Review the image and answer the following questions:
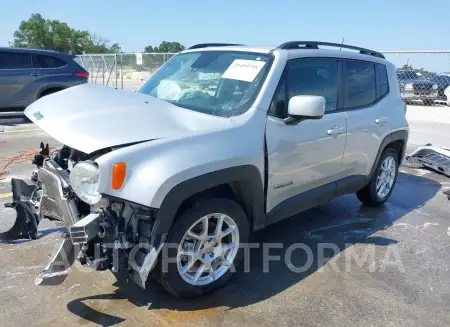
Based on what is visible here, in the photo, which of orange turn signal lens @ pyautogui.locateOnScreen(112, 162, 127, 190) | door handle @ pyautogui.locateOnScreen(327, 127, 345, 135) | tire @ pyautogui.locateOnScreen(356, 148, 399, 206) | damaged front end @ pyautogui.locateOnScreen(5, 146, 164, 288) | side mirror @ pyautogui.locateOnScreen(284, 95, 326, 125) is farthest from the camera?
tire @ pyautogui.locateOnScreen(356, 148, 399, 206)

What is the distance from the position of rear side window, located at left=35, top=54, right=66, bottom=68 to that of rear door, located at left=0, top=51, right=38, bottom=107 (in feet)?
0.72

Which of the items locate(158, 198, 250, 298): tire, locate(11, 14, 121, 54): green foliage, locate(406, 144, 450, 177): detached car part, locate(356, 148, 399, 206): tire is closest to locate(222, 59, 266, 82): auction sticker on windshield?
locate(158, 198, 250, 298): tire

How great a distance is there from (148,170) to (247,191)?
919mm

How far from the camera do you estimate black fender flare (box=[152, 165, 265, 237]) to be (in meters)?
2.68

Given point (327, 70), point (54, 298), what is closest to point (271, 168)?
point (327, 70)

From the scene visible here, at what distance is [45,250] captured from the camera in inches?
153

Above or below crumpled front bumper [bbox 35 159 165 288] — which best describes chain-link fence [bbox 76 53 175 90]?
above

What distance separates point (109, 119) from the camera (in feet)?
9.63

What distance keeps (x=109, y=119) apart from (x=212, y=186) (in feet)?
2.79

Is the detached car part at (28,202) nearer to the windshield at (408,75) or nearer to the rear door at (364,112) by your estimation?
the rear door at (364,112)

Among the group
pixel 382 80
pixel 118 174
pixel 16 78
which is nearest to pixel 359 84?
pixel 382 80

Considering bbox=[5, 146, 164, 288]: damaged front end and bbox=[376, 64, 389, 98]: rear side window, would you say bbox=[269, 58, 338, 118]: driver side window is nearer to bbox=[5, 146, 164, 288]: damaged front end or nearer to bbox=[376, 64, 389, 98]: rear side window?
bbox=[376, 64, 389, 98]: rear side window

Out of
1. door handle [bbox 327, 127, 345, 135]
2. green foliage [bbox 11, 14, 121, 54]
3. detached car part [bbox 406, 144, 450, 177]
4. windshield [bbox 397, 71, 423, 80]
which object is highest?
green foliage [bbox 11, 14, 121, 54]

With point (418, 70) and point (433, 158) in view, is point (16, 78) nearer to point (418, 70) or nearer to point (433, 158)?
point (433, 158)
